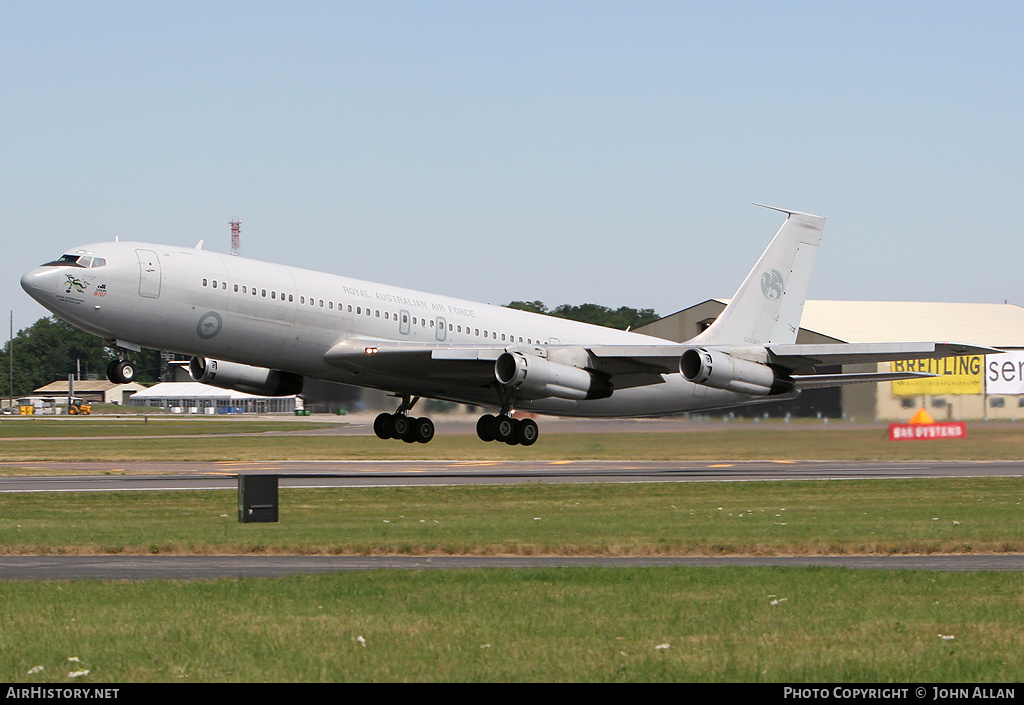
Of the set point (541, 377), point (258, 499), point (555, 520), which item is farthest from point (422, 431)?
point (555, 520)

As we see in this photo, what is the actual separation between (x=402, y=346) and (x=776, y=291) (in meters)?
18.9

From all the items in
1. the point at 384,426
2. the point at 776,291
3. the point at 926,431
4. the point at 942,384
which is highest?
the point at 776,291

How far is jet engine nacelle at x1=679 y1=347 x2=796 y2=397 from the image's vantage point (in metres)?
39.8

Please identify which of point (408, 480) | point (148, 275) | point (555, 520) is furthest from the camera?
point (408, 480)

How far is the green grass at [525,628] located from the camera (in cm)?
1105

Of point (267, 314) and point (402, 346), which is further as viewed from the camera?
point (402, 346)

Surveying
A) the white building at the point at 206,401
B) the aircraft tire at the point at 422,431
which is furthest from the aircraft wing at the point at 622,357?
the white building at the point at 206,401

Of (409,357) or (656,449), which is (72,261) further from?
(656,449)

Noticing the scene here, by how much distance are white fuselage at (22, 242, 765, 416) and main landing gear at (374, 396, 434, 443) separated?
220 cm

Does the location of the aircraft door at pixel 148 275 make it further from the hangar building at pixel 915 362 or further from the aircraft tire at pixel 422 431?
the hangar building at pixel 915 362

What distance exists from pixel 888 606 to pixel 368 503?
827 inches

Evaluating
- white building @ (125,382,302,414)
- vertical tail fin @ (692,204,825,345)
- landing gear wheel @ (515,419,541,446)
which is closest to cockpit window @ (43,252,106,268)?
landing gear wheel @ (515,419,541,446)

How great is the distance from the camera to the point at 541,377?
39.1 metres
